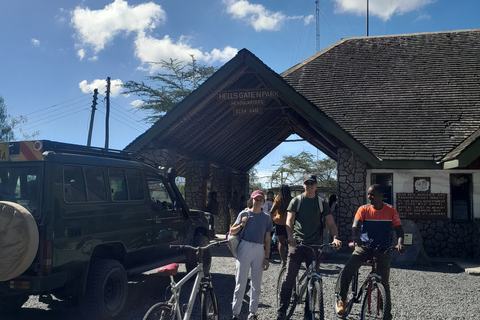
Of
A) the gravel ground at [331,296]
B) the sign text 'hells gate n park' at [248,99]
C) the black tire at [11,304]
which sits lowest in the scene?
the gravel ground at [331,296]

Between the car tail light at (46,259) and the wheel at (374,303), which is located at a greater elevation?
the car tail light at (46,259)

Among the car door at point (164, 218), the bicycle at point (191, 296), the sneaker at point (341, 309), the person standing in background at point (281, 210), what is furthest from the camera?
the person standing in background at point (281, 210)

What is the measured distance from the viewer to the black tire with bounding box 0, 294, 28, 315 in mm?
6182

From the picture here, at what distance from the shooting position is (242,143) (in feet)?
64.9

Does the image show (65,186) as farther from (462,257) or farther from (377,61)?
(377,61)

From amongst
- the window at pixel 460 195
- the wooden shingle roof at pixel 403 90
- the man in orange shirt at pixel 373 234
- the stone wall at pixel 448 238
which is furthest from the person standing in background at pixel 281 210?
the window at pixel 460 195

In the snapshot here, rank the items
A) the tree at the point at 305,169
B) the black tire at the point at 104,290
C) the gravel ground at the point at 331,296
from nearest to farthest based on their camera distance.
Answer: the black tire at the point at 104,290 < the gravel ground at the point at 331,296 < the tree at the point at 305,169

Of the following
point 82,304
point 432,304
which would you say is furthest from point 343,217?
point 82,304

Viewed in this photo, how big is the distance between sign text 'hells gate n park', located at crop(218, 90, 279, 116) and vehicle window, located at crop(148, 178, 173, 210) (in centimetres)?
604

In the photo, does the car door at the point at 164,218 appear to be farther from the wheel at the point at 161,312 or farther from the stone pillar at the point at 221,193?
the stone pillar at the point at 221,193

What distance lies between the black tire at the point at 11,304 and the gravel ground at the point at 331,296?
13 centimetres

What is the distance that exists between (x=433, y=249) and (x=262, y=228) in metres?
9.36

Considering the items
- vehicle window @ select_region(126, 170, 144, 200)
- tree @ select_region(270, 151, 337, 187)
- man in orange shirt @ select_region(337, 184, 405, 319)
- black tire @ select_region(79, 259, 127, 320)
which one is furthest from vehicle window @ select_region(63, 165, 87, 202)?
tree @ select_region(270, 151, 337, 187)

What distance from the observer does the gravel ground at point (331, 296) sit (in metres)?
6.58
